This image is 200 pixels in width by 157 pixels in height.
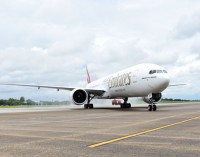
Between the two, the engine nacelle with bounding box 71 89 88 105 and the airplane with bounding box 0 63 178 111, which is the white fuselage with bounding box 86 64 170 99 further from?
the engine nacelle with bounding box 71 89 88 105

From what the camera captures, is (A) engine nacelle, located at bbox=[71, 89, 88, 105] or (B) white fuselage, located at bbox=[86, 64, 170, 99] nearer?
(B) white fuselage, located at bbox=[86, 64, 170, 99]

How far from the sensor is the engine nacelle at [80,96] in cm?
3595

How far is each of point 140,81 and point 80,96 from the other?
967 cm

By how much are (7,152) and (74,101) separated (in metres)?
28.6

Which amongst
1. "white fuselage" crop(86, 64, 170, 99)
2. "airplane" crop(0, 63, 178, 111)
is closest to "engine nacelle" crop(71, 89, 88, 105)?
"airplane" crop(0, 63, 178, 111)

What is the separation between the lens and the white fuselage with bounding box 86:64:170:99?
27.7 metres

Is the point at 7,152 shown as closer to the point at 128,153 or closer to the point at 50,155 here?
the point at 50,155

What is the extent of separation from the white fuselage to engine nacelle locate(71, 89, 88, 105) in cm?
352

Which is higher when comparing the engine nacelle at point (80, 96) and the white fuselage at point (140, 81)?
the white fuselage at point (140, 81)

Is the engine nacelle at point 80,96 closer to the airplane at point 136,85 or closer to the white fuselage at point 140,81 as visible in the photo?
the airplane at point 136,85

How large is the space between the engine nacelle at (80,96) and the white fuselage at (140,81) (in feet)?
11.5

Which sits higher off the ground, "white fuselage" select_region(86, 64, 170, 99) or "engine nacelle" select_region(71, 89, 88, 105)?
"white fuselage" select_region(86, 64, 170, 99)

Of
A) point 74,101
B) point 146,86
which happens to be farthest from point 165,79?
point 74,101

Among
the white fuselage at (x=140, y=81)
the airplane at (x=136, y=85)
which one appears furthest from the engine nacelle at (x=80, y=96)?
the white fuselage at (x=140, y=81)
